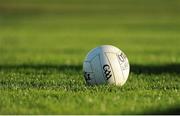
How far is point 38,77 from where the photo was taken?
18141 millimetres

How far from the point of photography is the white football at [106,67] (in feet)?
48.5

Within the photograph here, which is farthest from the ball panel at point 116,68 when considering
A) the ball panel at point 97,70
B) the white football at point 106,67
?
the ball panel at point 97,70

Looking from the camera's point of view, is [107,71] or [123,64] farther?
[123,64]

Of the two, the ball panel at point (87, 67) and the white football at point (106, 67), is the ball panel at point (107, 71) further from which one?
the ball panel at point (87, 67)

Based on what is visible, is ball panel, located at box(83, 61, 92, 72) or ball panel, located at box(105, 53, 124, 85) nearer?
ball panel, located at box(105, 53, 124, 85)

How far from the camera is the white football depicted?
14.8 m

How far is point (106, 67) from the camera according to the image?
1481 centimetres

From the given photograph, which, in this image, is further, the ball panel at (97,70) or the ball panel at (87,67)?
the ball panel at (87,67)

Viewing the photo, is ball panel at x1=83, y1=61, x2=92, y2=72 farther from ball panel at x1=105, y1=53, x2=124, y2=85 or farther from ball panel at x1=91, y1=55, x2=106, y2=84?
ball panel at x1=105, y1=53, x2=124, y2=85

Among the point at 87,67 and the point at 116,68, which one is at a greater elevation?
the point at 87,67

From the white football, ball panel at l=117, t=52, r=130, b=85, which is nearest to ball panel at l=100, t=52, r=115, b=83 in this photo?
the white football

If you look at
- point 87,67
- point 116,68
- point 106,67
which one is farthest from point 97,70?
point 116,68

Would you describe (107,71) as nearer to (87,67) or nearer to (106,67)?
(106,67)

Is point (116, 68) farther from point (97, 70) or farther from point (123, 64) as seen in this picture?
point (97, 70)
